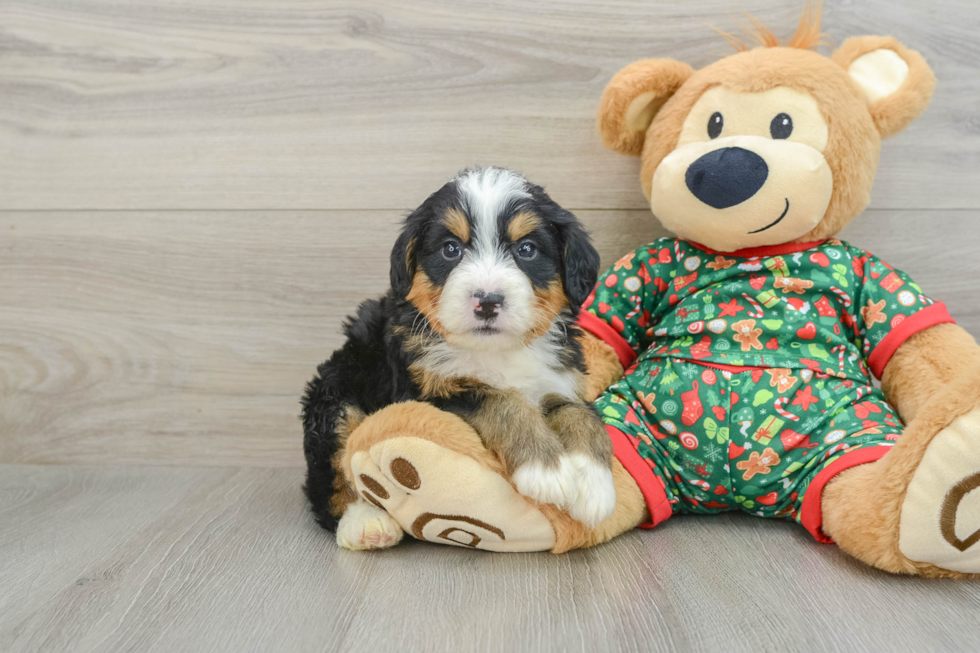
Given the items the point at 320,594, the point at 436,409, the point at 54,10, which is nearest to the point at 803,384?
the point at 436,409

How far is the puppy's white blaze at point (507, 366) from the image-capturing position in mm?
1438

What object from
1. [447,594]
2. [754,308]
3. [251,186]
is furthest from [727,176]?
[251,186]

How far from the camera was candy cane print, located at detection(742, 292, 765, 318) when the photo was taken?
1.63m

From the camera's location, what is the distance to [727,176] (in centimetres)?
152

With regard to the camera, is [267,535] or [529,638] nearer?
[529,638]

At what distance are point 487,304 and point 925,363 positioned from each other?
3.31 ft

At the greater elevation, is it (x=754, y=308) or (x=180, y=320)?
(x=754, y=308)

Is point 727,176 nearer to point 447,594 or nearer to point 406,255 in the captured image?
point 406,255

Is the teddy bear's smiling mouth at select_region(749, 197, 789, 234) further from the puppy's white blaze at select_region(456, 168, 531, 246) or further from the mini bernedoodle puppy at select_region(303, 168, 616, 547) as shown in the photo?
the puppy's white blaze at select_region(456, 168, 531, 246)

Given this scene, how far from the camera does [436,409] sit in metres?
1.39

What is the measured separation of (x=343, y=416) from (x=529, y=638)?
65 cm

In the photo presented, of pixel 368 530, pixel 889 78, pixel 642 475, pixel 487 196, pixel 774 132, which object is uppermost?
pixel 889 78

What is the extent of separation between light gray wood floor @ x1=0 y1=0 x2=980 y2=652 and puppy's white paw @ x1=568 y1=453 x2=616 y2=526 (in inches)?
17.2

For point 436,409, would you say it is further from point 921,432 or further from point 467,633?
point 921,432
